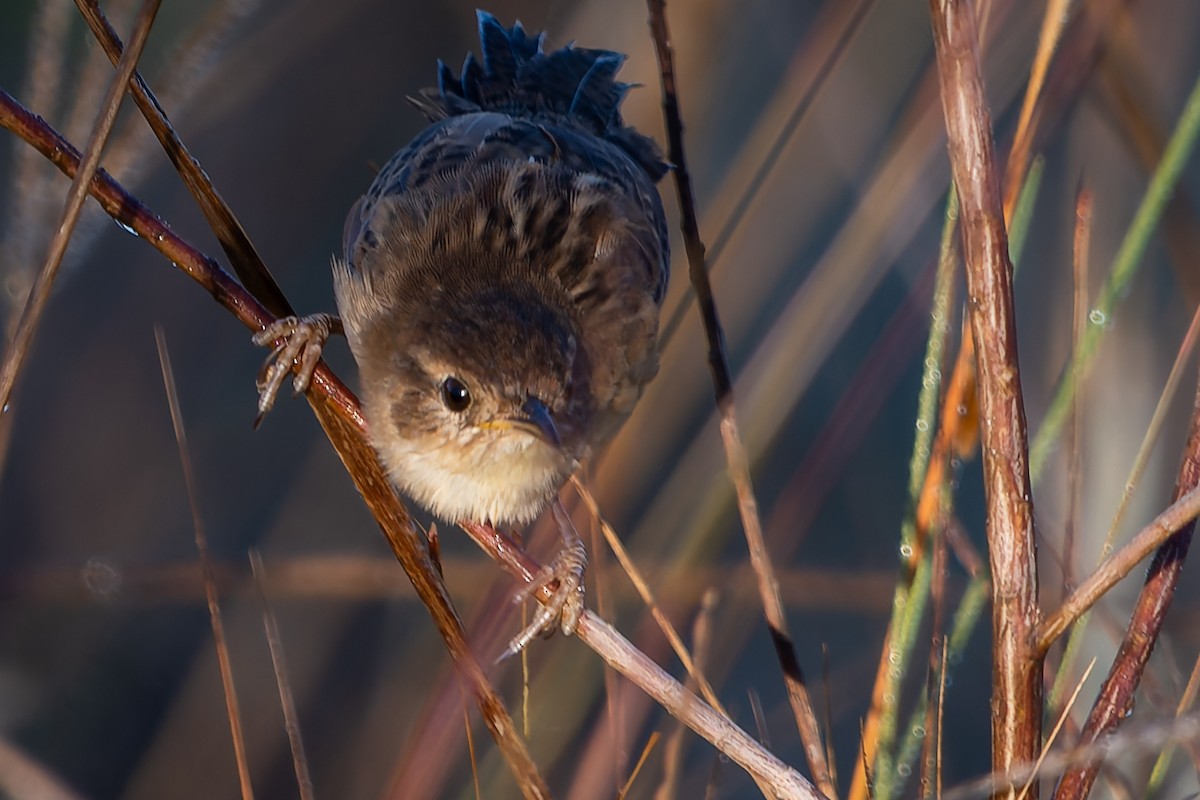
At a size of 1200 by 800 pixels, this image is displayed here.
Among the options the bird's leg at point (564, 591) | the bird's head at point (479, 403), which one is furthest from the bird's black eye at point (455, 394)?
the bird's leg at point (564, 591)

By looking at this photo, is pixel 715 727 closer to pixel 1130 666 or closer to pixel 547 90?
pixel 1130 666

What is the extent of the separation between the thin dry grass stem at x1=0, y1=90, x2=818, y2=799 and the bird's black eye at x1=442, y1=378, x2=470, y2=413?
48 centimetres

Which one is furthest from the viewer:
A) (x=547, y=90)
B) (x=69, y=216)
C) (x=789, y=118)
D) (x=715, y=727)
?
(x=547, y=90)

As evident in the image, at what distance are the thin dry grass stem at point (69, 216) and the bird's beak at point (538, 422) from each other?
1.01 metres

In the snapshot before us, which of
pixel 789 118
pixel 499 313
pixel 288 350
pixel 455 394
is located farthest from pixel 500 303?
pixel 789 118

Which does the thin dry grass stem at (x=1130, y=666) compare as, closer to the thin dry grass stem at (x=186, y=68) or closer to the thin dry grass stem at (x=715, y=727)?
the thin dry grass stem at (x=715, y=727)

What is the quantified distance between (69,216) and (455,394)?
1021 millimetres

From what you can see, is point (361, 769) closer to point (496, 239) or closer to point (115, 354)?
point (115, 354)

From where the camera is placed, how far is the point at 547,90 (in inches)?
137

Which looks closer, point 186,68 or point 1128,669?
point 1128,669

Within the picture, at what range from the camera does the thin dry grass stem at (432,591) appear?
1.64 m

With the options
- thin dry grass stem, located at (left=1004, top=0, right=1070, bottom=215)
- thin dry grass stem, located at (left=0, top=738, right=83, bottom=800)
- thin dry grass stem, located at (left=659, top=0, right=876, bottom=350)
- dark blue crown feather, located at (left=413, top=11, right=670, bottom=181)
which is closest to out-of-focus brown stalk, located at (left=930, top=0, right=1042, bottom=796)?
thin dry grass stem, located at (left=1004, top=0, right=1070, bottom=215)

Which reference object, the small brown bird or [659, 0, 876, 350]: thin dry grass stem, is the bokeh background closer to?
[659, 0, 876, 350]: thin dry grass stem

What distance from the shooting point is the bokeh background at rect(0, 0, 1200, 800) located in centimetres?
289
